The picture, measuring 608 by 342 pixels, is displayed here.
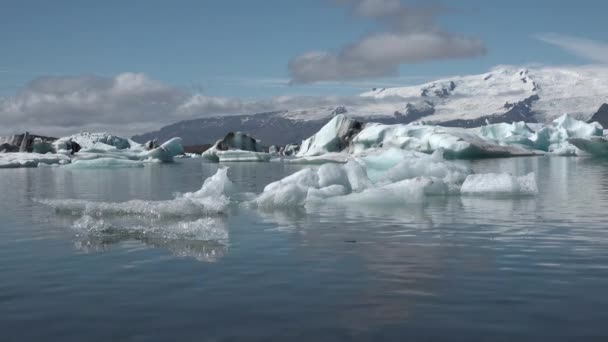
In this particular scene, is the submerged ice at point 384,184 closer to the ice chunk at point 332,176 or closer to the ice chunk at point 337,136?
the ice chunk at point 332,176

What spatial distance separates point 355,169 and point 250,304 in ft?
44.3

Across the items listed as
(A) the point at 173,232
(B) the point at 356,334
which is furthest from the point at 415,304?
(A) the point at 173,232

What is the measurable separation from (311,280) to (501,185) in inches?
537

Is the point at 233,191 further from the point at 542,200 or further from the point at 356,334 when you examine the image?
the point at 356,334

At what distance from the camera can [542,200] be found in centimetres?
1916

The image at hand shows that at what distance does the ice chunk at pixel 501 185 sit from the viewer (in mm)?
20297

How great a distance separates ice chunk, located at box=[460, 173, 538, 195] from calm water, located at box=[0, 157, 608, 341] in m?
5.56

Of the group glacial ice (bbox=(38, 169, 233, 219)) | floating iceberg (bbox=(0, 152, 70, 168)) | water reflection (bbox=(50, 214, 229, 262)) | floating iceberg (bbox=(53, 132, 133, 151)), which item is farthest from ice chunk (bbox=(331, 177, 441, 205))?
floating iceberg (bbox=(53, 132, 133, 151))

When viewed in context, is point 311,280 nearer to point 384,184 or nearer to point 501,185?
point 384,184

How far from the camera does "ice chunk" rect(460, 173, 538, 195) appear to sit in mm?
20297

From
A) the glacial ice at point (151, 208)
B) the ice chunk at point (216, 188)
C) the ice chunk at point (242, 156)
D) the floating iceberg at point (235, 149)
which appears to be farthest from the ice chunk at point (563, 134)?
the glacial ice at point (151, 208)

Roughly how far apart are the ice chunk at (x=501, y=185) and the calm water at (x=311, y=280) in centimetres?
556

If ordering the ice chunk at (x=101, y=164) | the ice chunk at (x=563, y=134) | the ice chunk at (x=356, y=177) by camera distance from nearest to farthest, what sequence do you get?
the ice chunk at (x=356, y=177) → the ice chunk at (x=101, y=164) → the ice chunk at (x=563, y=134)

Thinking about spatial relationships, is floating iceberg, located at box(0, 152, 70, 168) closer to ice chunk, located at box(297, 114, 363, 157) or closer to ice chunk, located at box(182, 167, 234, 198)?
ice chunk, located at box(297, 114, 363, 157)
